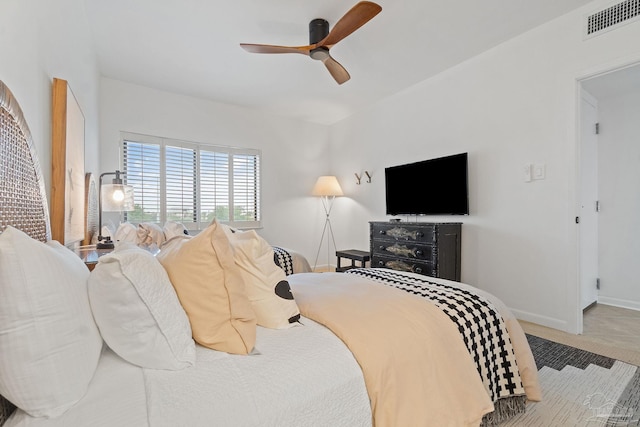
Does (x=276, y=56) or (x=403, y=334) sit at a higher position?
(x=276, y=56)

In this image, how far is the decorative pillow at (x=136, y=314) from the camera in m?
0.84

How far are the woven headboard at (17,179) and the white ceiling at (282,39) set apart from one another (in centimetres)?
190

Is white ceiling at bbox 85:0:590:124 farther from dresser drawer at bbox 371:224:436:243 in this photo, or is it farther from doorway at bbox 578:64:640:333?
dresser drawer at bbox 371:224:436:243

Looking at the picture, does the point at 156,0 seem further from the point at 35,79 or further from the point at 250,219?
the point at 250,219

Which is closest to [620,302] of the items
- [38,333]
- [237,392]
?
[237,392]

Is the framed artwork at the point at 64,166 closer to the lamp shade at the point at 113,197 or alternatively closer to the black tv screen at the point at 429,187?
the lamp shade at the point at 113,197

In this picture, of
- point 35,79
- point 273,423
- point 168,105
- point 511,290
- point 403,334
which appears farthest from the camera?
point 168,105

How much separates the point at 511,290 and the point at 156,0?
4.04 m

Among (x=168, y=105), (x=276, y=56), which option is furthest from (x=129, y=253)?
(x=168, y=105)

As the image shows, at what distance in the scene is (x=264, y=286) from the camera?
122cm

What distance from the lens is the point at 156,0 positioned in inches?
91.5

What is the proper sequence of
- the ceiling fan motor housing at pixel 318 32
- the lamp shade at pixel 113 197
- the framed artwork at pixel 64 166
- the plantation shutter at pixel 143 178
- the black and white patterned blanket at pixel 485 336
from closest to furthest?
1. the black and white patterned blanket at pixel 485 336
2. the framed artwork at pixel 64 166
3. the lamp shade at pixel 113 197
4. the ceiling fan motor housing at pixel 318 32
5. the plantation shutter at pixel 143 178

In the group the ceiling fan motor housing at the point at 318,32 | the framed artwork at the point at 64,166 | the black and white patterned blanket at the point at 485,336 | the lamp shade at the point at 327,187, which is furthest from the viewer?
the lamp shade at the point at 327,187

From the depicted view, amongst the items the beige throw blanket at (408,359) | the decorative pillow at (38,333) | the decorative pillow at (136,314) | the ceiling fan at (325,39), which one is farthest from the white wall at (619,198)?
the decorative pillow at (38,333)
